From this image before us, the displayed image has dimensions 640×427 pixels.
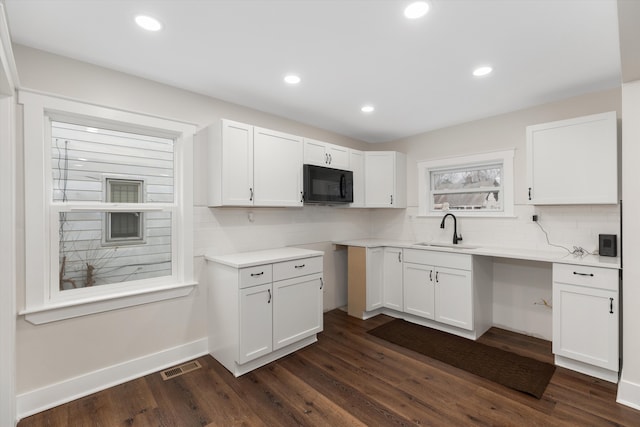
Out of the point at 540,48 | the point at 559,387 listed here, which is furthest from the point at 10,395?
the point at 540,48

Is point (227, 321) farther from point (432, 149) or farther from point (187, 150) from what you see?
point (432, 149)

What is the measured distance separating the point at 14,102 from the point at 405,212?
13.4 ft

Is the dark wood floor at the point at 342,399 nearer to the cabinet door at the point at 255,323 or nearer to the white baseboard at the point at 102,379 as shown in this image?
the white baseboard at the point at 102,379

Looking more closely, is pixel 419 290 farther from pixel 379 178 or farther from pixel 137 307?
pixel 137 307

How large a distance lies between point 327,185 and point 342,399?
7.25 feet

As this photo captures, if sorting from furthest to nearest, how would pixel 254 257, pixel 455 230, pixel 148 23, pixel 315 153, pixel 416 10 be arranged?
pixel 455 230 → pixel 315 153 → pixel 254 257 → pixel 148 23 → pixel 416 10

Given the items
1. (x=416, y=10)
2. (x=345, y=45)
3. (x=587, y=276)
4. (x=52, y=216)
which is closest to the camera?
(x=416, y=10)

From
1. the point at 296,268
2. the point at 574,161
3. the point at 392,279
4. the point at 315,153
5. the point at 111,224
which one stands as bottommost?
the point at 392,279

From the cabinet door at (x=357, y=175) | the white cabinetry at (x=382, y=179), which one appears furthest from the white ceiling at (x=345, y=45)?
the white cabinetry at (x=382, y=179)

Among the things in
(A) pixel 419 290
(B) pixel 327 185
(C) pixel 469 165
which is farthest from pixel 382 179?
(A) pixel 419 290

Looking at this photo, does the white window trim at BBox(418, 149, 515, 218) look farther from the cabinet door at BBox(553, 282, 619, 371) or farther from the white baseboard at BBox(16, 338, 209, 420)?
the white baseboard at BBox(16, 338, 209, 420)

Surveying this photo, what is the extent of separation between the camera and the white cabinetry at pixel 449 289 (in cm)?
318

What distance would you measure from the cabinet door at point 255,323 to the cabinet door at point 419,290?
5.85 feet

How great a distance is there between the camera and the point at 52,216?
2199 mm
